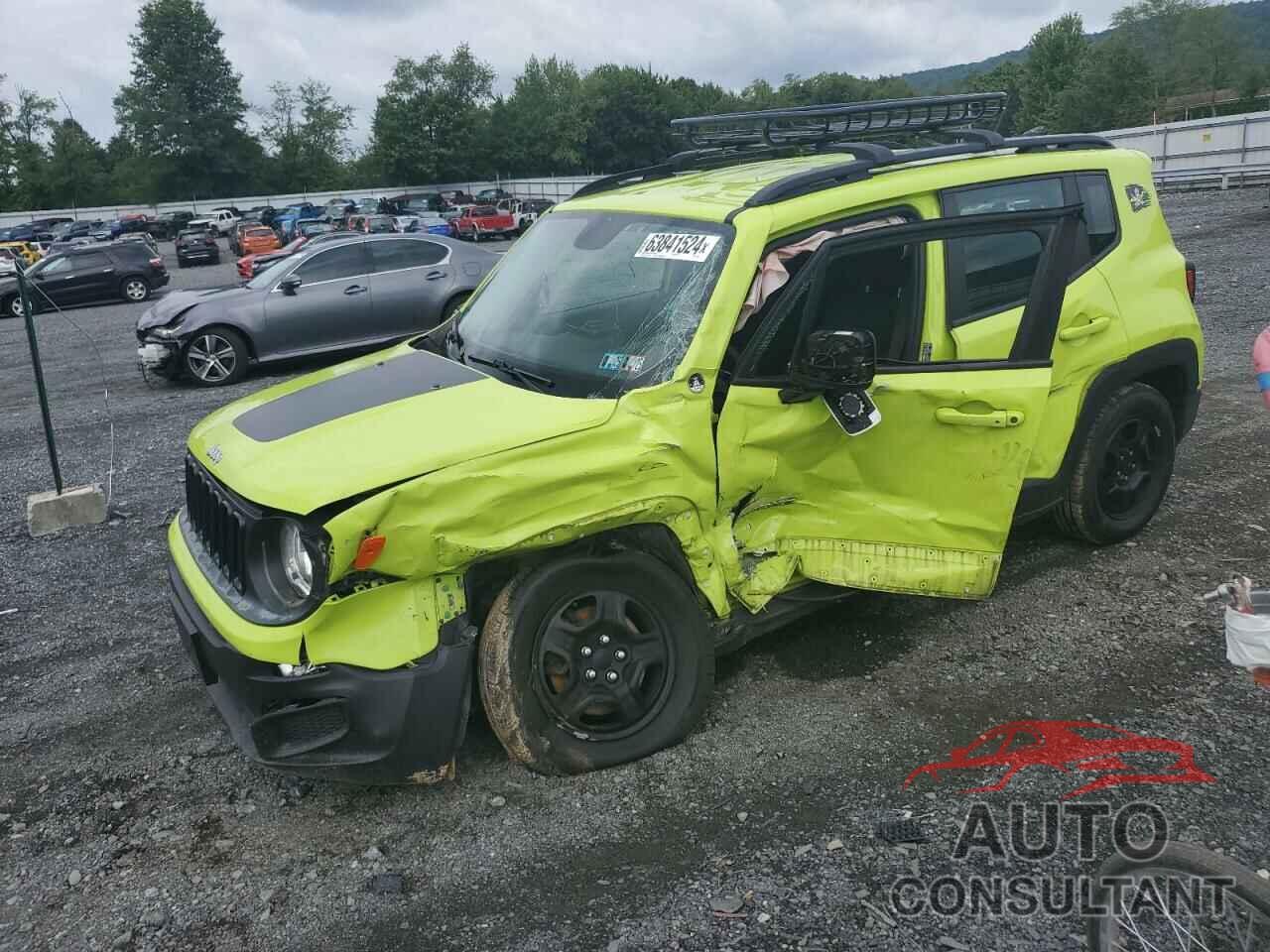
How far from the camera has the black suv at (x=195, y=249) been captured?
36.2m

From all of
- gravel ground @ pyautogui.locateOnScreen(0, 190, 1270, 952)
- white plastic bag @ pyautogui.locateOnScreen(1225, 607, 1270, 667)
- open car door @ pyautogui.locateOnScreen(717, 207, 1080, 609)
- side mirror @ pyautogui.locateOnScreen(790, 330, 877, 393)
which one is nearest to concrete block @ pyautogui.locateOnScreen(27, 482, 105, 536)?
gravel ground @ pyautogui.locateOnScreen(0, 190, 1270, 952)

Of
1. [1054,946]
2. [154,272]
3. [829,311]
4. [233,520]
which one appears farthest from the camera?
[154,272]

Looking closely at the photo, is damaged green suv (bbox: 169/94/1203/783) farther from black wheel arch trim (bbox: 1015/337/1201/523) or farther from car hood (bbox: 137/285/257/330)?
car hood (bbox: 137/285/257/330)

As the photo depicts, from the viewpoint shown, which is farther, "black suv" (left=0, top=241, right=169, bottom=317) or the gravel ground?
"black suv" (left=0, top=241, right=169, bottom=317)

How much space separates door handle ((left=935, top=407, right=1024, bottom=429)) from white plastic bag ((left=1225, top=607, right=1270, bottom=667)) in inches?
59.6

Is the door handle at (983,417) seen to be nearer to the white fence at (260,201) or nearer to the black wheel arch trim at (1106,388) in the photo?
the black wheel arch trim at (1106,388)

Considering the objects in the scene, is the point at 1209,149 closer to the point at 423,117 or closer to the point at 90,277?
the point at 90,277

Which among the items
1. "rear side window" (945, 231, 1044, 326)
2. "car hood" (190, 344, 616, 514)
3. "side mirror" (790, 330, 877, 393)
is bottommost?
"car hood" (190, 344, 616, 514)

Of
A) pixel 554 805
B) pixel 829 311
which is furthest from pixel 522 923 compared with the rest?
pixel 829 311

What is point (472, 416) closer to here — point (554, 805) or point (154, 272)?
point (554, 805)

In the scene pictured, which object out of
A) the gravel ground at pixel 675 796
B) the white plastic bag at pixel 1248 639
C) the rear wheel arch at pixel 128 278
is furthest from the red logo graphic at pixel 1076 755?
the rear wheel arch at pixel 128 278

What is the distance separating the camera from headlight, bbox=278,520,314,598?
3.12 meters

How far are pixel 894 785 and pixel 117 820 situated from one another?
266 cm

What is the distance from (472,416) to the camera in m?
3.37
